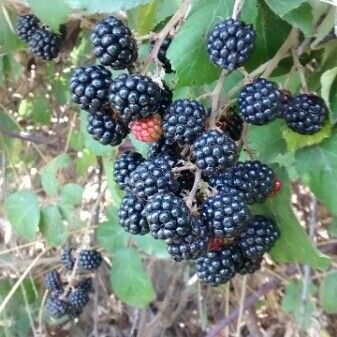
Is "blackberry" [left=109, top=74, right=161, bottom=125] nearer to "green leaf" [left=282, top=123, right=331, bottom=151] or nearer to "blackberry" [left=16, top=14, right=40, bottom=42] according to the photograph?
"green leaf" [left=282, top=123, right=331, bottom=151]

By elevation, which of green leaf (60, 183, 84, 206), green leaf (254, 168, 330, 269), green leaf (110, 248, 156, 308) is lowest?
green leaf (110, 248, 156, 308)

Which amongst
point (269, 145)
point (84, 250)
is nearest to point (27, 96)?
point (84, 250)

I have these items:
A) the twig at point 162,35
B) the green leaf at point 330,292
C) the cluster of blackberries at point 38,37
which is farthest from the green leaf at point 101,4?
the green leaf at point 330,292

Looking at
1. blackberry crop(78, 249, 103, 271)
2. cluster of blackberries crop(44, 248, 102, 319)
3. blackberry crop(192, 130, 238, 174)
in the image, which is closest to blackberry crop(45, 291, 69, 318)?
cluster of blackberries crop(44, 248, 102, 319)

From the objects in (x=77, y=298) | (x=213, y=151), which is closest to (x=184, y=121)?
(x=213, y=151)

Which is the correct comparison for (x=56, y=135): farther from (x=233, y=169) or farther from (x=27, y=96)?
(x=233, y=169)

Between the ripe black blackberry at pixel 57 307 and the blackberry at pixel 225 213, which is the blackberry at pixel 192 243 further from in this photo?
the ripe black blackberry at pixel 57 307
